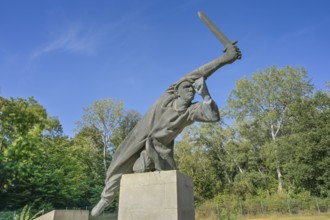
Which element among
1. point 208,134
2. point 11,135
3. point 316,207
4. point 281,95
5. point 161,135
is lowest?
point 316,207

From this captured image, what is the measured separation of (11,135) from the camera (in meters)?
25.9

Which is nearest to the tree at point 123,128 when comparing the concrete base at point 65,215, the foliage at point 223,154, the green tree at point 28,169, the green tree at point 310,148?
the foliage at point 223,154

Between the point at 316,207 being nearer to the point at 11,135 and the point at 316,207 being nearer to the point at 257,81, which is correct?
the point at 257,81

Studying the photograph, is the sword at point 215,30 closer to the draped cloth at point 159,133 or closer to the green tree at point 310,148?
the draped cloth at point 159,133

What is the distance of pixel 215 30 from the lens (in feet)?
18.5

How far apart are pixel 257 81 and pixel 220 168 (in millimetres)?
13303

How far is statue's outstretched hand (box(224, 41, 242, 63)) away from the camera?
17.3 ft

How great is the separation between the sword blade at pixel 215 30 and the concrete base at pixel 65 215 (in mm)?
8882

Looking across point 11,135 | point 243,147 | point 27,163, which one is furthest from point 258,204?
point 11,135

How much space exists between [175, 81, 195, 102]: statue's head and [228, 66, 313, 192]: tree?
3272 centimetres

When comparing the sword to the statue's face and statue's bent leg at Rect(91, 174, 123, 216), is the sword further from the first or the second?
statue's bent leg at Rect(91, 174, 123, 216)

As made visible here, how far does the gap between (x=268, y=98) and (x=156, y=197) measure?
35424 mm

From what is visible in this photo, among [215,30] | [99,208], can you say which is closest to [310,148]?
[215,30]

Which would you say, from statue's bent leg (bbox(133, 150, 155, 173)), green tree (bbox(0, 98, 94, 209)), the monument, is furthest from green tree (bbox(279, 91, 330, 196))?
statue's bent leg (bbox(133, 150, 155, 173))
